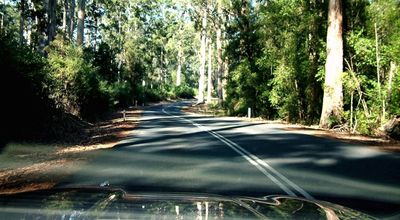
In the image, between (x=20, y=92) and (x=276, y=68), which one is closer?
(x=20, y=92)

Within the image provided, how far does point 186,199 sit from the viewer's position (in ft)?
14.3

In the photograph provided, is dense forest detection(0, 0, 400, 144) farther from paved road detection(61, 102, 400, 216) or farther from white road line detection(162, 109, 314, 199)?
white road line detection(162, 109, 314, 199)

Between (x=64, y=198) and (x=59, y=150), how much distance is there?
1116cm

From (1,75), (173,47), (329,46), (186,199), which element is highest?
(173,47)

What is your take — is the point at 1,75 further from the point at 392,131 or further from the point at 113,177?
the point at 392,131

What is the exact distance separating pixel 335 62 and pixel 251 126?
547 cm

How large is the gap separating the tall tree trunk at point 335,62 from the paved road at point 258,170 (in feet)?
27.5

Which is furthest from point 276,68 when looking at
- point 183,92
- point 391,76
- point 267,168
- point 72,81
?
point 183,92

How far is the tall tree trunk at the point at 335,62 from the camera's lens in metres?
23.9

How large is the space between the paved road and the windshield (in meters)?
0.03

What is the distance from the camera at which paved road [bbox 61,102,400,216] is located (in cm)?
798

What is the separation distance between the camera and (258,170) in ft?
33.8

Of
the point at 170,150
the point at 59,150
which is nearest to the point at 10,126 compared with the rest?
the point at 59,150

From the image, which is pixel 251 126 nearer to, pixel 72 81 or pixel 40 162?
pixel 72 81
